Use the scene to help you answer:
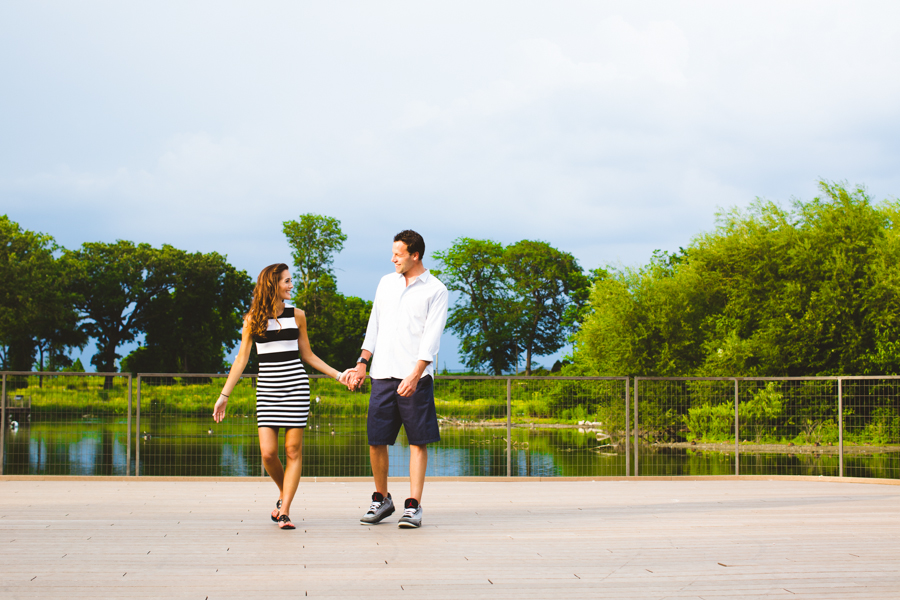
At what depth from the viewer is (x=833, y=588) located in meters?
2.88

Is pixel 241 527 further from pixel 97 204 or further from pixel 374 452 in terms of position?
pixel 97 204

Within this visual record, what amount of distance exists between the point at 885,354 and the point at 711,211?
667 centimetres

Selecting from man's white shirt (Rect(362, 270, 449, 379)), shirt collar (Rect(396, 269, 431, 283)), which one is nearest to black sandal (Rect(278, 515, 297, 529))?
man's white shirt (Rect(362, 270, 449, 379))

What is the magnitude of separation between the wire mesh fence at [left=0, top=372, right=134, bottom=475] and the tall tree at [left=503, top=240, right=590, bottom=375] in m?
40.3

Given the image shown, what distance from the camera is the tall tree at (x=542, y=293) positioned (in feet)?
157

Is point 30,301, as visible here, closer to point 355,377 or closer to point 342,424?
point 342,424

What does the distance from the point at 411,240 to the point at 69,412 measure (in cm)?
498

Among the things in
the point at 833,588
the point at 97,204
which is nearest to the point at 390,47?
the point at 833,588

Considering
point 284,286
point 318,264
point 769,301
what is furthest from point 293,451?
point 318,264

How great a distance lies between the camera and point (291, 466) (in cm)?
412

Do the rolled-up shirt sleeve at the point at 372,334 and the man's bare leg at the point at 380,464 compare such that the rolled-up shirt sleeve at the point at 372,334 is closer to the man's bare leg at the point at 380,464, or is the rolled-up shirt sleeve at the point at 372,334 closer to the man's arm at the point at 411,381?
the man's arm at the point at 411,381

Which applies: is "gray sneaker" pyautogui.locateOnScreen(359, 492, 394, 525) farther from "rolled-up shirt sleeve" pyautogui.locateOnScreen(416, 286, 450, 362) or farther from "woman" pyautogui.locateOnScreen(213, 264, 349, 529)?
"rolled-up shirt sleeve" pyautogui.locateOnScreen(416, 286, 450, 362)

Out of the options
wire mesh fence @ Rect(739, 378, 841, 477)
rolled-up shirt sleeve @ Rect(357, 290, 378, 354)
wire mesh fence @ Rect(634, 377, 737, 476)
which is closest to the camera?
rolled-up shirt sleeve @ Rect(357, 290, 378, 354)

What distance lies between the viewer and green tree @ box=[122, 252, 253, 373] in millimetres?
42500
